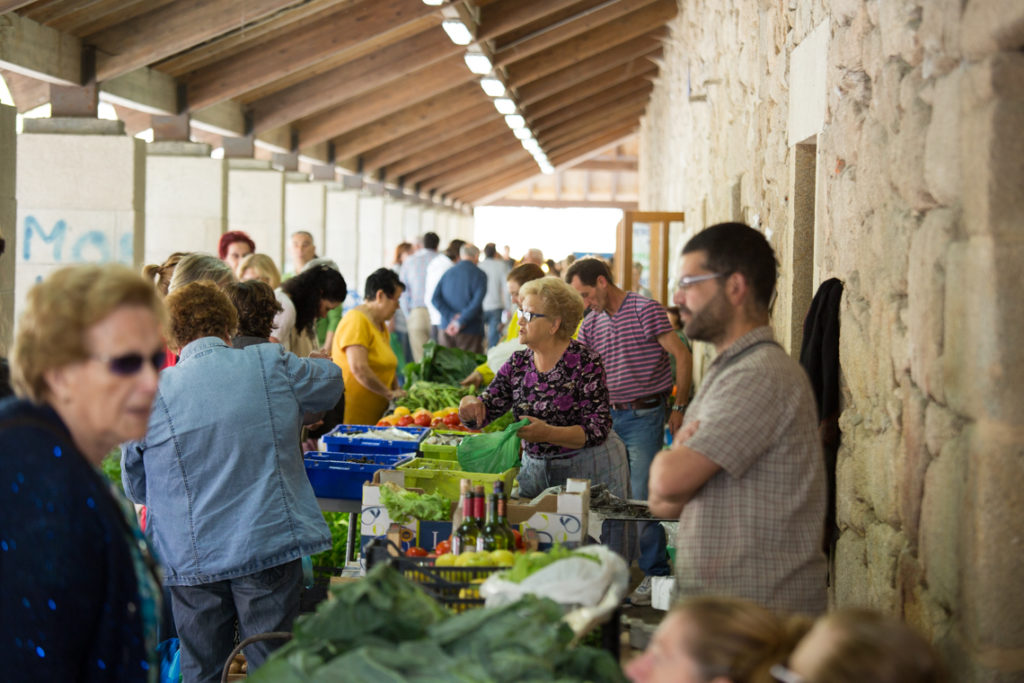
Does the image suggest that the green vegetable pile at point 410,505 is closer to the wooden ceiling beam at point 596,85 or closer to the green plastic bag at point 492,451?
the green plastic bag at point 492,451

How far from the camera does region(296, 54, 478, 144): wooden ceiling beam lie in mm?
12977

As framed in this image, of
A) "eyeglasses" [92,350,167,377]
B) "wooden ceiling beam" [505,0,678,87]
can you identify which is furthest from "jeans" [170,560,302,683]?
"wooden ceiling beam" [505,0,678,87]

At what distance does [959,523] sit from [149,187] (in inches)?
342

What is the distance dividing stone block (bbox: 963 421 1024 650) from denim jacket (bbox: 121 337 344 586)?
77.0 inches

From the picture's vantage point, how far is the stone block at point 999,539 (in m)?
2.56

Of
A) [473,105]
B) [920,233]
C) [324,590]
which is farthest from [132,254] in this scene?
[473,105]

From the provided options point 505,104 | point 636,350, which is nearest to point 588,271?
point 636,350

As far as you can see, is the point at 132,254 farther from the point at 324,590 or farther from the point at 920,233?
the point at 920,233

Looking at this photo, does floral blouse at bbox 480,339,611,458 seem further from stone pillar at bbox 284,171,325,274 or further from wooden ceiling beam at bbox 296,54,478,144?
stone pillar at bbox 284,171,325,274

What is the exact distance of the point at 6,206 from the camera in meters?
5.82

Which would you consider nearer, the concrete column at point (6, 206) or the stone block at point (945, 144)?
the stone block at point (945, 144)

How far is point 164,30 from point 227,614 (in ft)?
17.9

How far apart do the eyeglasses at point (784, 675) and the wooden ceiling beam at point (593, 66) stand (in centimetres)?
1299

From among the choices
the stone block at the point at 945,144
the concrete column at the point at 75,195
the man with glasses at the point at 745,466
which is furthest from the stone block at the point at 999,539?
the concrete column at the point at 75,195
